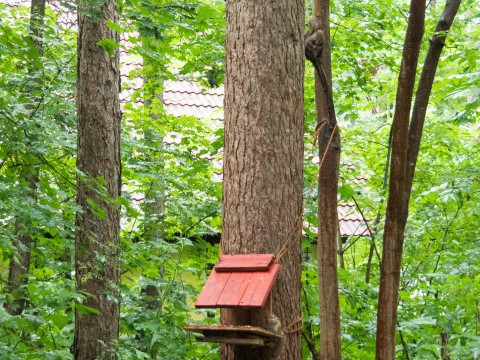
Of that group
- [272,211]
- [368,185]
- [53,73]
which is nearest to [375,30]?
[368,185]

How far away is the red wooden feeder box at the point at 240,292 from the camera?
2.87 m

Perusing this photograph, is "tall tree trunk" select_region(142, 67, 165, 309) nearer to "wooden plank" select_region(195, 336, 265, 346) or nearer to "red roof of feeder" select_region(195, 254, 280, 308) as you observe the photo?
"red roof of feeder" select_region(195, 254, 280, 308)

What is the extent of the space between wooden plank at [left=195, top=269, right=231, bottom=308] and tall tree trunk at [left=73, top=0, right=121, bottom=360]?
1.90 m

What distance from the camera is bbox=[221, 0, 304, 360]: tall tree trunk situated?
123 inches

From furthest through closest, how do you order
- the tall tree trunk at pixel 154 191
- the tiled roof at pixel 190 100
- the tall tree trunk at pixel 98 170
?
the tiled roof at pixel 190 100, the tall tree trunk at pixel 154 191, the tall tree trunk at pixel 98 170

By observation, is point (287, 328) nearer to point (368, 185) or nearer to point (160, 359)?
point (160, 359)

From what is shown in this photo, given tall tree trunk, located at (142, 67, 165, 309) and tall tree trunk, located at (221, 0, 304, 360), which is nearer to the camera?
tall tree trunk, located at (221, 0, 304, 360)

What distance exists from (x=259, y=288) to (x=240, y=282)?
12 cm

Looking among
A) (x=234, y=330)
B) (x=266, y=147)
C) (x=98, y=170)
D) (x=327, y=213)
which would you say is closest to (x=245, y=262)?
(x=234, y=330)

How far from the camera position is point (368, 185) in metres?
8.24

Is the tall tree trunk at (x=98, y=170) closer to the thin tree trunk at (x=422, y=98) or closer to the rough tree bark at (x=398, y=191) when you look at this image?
the rough tree bark at (x=398, y=191)

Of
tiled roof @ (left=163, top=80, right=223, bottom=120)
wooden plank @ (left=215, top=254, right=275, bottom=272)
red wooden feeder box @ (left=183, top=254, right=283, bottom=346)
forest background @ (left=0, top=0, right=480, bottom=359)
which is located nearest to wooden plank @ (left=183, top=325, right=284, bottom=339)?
red wooden feeder box @ (left=183, top=254, right=283, bottom=346)

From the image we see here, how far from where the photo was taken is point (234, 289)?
298 cm

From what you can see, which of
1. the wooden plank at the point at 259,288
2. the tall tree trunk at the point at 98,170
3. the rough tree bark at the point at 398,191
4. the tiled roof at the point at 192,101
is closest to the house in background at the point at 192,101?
the tiled roof at the point at 192,101
